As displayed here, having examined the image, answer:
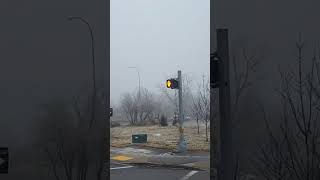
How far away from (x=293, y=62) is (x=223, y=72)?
4.02 m

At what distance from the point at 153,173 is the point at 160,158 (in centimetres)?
376

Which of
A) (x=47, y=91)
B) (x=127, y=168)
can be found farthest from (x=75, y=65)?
(x=127, y=168)

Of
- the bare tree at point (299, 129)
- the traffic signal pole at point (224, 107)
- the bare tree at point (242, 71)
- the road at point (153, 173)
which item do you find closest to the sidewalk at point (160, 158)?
the road at point (153, 173)

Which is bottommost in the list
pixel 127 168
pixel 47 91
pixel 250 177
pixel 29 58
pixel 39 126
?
pixel 127 168

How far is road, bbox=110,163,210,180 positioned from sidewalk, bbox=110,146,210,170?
66 centimetres

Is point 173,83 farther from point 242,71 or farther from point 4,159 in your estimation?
point 4,159

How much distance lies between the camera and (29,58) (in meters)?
9.21

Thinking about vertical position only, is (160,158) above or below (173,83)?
below

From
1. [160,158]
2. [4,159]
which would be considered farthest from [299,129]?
[160,158]

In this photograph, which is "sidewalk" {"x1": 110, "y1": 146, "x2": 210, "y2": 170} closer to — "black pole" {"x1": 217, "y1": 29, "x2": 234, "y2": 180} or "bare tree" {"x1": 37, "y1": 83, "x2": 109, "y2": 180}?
"bare tree" {"x1": 37, "y1": 83, "x2": 109, "y2": 180}

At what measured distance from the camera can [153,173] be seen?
1733 cm

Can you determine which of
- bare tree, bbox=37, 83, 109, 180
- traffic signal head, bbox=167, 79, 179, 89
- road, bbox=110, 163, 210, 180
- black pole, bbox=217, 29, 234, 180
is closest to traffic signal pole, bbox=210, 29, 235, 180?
black pole, bbox=217, 29, 234, 180

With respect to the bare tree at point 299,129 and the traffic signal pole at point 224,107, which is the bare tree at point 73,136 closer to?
the bare tree at point 299,129

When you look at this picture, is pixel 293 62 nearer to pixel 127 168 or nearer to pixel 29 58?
pixel 29 58
